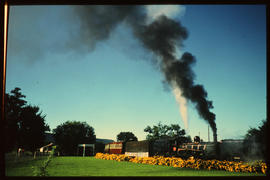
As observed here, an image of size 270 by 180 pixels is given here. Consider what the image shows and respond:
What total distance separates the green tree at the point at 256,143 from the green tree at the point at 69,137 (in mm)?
37977

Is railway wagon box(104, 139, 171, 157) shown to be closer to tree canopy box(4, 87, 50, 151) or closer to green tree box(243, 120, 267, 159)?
green tree box(243, 120, 267, 159)

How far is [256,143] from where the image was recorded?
14.5 metres

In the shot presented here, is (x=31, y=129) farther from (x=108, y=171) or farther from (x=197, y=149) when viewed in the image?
(x=197, y=149)

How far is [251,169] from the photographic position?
1124 cm

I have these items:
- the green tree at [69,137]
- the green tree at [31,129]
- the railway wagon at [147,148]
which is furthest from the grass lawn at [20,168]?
the green tree at [69,137]

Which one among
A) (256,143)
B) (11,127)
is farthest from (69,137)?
(256,143)

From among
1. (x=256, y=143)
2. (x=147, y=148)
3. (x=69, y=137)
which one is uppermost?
(x=256, y=143)

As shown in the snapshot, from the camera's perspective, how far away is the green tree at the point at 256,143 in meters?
14.0

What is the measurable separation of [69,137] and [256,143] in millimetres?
41101

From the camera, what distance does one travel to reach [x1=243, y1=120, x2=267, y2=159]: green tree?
14.0 m

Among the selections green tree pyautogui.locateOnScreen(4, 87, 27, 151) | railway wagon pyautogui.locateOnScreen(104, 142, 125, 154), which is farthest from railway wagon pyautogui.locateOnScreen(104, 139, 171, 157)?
green tree pyautogui.locateOnScreen(4, 87, 27, 151)
